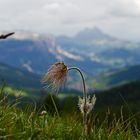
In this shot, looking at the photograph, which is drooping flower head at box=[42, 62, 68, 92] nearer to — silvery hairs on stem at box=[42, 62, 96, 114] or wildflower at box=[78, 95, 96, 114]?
silvery hairs on stem at box=[42, 62, 96, 114]

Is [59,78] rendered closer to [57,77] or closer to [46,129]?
[57,77]

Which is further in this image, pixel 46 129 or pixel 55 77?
pixel 55 77

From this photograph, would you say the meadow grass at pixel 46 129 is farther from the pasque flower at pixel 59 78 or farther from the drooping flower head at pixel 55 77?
the drooping flower head at pixel 55 77

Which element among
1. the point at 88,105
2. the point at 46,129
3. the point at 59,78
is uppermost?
the point at 59,78

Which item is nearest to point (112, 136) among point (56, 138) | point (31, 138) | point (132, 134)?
point (132, 134)

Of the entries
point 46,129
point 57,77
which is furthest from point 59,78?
point 46,129

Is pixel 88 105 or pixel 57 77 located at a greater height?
pixel 57 77

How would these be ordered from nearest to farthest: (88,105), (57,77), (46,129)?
(46,129) < (57,77) < (88,105)

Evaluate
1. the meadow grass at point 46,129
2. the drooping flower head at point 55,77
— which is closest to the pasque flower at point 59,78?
the drooping flower head at point 55,77

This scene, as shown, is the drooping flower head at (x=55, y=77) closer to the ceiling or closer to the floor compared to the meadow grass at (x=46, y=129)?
closer to the ceiling

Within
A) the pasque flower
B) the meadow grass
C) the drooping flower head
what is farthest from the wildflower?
the drooping flower head
